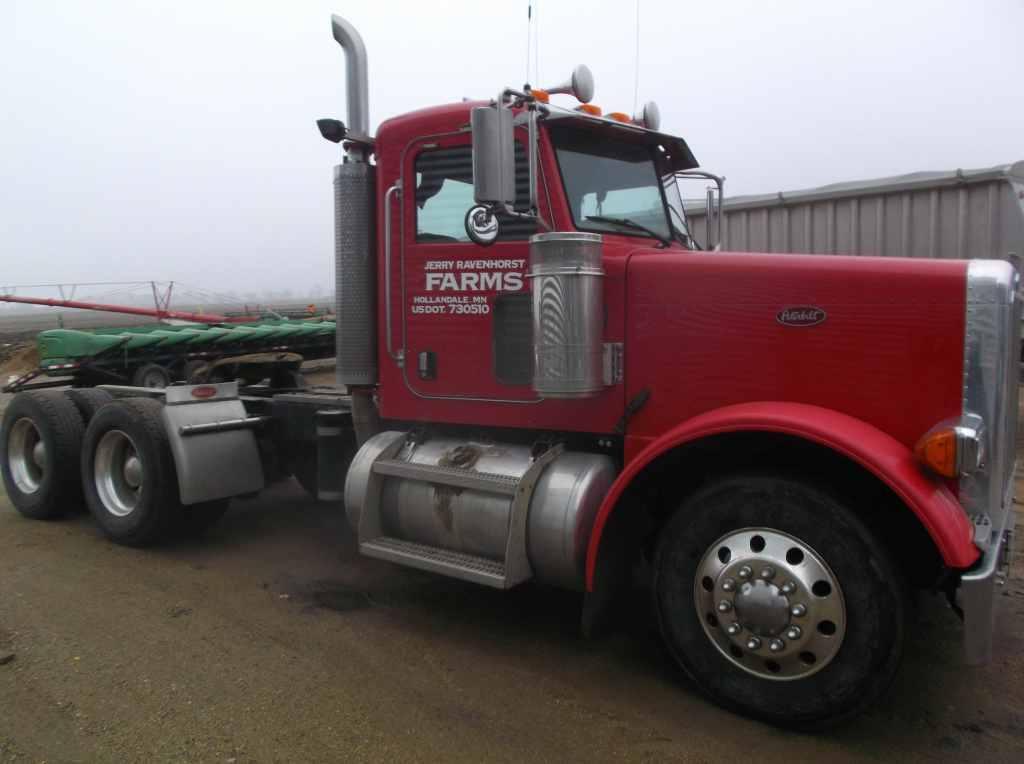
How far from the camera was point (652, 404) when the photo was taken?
12.2 feet

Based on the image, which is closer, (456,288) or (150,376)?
(456,288)

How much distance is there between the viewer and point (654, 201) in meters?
4.52

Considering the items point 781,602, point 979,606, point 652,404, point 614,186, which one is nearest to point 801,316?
point 652,404

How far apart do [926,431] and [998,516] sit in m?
0.51

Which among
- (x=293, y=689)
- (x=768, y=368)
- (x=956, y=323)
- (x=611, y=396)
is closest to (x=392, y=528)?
(x=293, y=689)

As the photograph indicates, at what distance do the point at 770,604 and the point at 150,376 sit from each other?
12.4 m

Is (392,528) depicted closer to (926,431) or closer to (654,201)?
(654,201)

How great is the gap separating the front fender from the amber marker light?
0.07 m

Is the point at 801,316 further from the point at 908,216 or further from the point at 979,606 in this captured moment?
the point at 908,216

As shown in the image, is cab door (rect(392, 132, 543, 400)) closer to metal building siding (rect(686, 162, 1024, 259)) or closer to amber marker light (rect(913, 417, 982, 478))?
amber marker light (rect(913, 417, 982, 478))

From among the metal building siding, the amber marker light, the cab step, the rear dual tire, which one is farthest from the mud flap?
the metal building siding

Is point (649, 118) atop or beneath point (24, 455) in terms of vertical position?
atop

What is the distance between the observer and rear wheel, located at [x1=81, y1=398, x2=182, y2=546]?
5.43m

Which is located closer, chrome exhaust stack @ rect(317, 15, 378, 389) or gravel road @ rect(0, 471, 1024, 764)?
gravel road @ rect(0, 471, 1024, 764)
